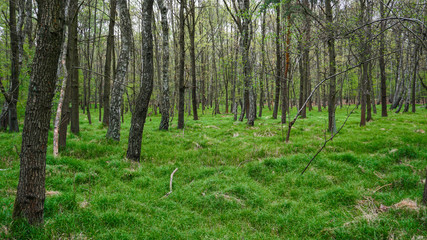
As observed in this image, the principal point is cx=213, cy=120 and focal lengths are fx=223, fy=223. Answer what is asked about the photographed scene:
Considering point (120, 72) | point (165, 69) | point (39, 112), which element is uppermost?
point (165, 69)

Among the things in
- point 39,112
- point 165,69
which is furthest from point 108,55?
point 39,112

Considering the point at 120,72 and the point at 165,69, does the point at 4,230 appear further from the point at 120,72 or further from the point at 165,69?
the point at 165,69

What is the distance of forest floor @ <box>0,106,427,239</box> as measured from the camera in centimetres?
366

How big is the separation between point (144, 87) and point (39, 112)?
3.82 meters

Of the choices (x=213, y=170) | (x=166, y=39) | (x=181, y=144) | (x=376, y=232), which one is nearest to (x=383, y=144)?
(x=376, y=232)

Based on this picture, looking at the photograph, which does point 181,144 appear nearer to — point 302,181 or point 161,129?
point 161,129

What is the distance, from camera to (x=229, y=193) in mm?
5062

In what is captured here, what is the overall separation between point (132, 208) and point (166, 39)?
966 centimetres

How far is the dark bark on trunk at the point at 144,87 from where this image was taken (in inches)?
264

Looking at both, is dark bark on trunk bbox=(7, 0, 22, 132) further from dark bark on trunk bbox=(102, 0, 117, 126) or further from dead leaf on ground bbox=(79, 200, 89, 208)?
dead leaf on ground bbox=(79, 200, 89, 208)

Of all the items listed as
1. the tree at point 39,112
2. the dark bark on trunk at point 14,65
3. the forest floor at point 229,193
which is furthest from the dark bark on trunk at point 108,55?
the tree at point 39,112

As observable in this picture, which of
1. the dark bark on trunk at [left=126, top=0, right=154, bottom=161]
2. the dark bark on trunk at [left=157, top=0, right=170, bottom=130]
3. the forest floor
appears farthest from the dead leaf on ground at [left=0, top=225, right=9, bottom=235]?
the dark bark on trunk at [left=157, top=0, right=170, bottom=130]

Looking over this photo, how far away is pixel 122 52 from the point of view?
9047 mm

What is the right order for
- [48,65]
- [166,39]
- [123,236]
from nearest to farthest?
[48,65] < [123,236] < [166,39]
